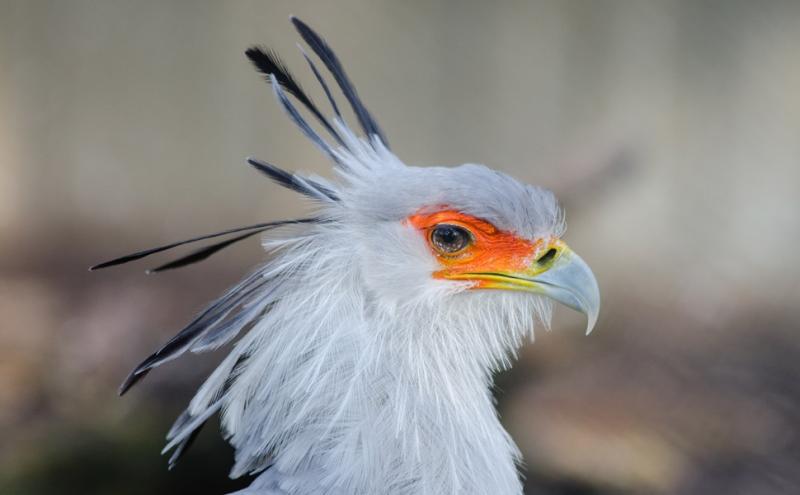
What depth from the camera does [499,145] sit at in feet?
6.40

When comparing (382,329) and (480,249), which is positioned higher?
(480,249)

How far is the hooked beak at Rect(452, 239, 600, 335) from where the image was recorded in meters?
0.94

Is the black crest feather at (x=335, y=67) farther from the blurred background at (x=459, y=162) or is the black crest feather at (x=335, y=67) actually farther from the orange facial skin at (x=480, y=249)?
the blurred background at (x=459, y=162)

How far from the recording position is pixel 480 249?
3.07 feet

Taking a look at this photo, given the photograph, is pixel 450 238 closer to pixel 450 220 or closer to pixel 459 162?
pixel 450 220

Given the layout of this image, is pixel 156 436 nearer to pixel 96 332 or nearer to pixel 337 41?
pixel 96 332

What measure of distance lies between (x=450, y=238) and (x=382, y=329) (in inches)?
5.9

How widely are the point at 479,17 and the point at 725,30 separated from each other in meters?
0.67

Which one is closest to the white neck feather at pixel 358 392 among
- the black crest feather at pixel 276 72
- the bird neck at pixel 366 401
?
the bird neck at pixel 366 401

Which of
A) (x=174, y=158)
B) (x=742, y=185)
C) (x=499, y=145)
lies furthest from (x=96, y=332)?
(x=742, y=185)

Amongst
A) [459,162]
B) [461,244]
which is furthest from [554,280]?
[459,162]

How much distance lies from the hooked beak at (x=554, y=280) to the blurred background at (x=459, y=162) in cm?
99

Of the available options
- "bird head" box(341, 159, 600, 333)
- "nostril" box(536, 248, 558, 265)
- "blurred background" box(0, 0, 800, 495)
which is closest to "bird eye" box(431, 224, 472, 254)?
"bird head" box(341, 159, 600, 333)

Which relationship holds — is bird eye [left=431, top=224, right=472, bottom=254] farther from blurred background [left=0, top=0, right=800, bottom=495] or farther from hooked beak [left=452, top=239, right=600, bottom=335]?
blurred background [left=0, top=0, right=800, bottom=495]
